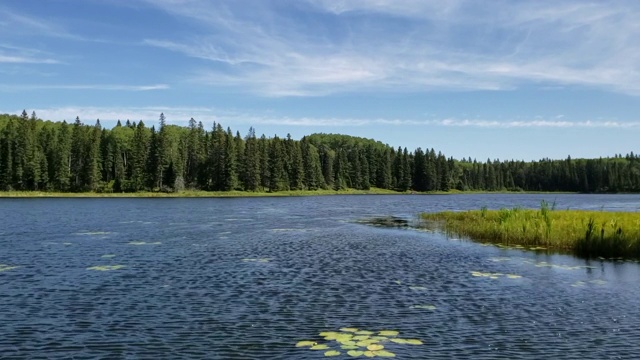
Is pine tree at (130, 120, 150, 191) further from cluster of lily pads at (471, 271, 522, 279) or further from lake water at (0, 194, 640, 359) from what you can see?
cluster of lily pads at (471, 271, 522, 279)

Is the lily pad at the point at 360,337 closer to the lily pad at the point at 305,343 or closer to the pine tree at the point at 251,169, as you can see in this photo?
the lily pad at the point at 305,343

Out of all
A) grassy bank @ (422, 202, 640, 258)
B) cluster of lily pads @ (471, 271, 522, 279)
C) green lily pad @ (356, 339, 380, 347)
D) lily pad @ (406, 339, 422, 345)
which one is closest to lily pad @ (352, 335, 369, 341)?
green lily pad @ (356, 339, 380, 347)

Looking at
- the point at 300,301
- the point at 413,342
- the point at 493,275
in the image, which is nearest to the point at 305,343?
the point at 413,342

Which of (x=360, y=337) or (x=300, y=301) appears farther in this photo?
(x=300, y=301)

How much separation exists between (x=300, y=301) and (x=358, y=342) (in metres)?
6.52

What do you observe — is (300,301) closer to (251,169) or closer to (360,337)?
(360,337)

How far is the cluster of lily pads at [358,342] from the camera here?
16312 millimetres

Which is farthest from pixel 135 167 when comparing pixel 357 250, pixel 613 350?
pixel 613 350

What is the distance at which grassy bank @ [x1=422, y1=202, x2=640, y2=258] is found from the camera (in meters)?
38.6

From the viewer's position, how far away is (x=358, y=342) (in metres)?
17.4

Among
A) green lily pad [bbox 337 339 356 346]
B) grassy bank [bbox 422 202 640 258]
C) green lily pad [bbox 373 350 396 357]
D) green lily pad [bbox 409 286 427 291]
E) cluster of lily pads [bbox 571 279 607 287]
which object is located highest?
grassy bank [bbox 422 202 640 258]

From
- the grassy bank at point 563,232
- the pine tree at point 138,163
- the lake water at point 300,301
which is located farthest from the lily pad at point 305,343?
the pine tree at point 138,163

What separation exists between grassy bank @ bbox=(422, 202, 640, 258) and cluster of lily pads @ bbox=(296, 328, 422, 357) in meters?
27.6

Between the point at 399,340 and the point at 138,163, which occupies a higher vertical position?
the point at 138,163
